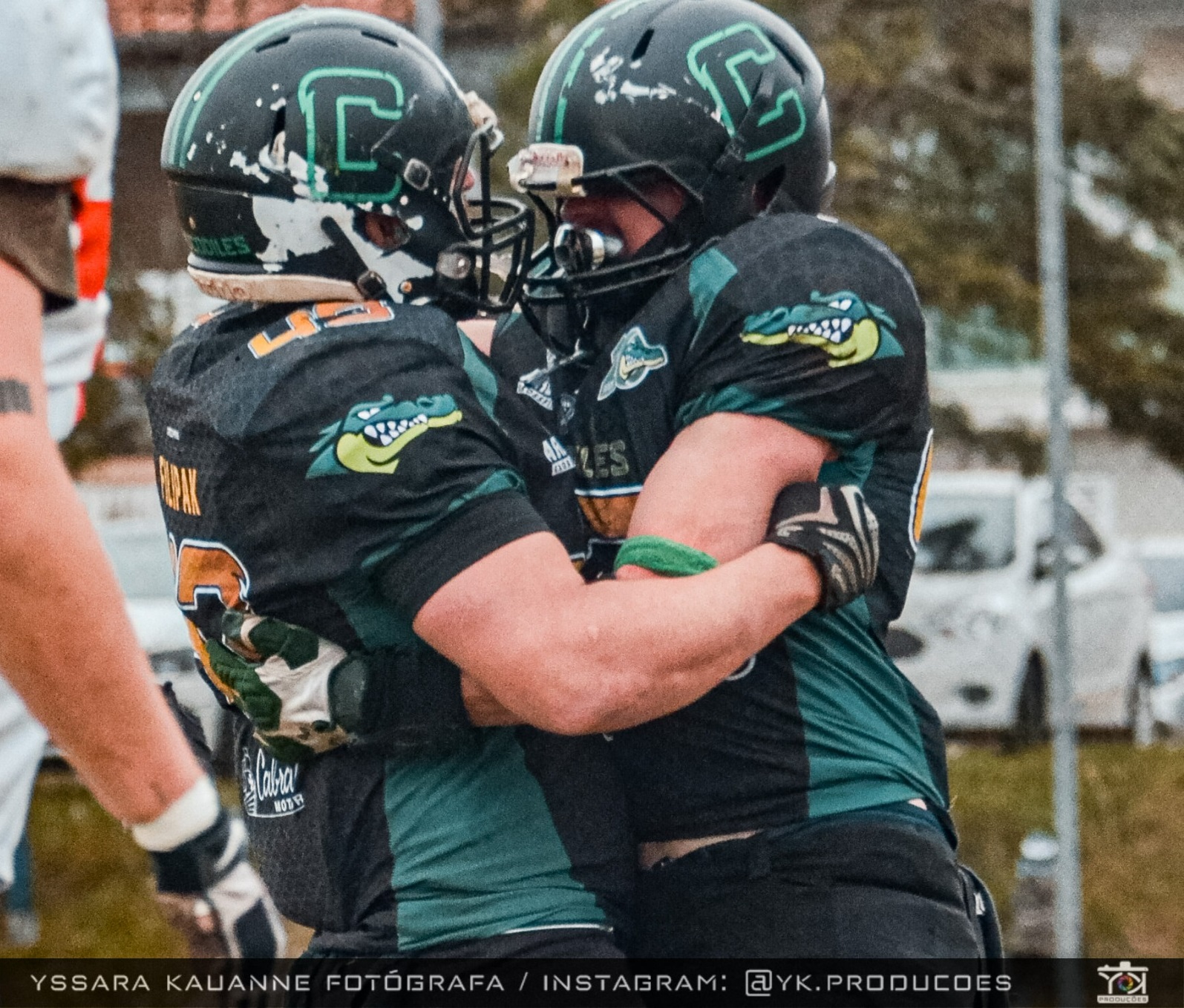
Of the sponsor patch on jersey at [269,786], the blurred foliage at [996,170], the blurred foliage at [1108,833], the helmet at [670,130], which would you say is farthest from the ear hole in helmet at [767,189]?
the blurred foliage at [1108,833]

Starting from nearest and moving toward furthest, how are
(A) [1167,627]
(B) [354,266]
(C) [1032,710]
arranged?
(B) [354,266] < (C) [1032,710] < (A) [1167,627]

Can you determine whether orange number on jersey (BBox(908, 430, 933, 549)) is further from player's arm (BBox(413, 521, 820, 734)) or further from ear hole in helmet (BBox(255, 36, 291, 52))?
ear hole in helmet (BBox(255, 36, 291, 52))

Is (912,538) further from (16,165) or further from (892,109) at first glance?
(892,109)

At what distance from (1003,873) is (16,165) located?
395cm

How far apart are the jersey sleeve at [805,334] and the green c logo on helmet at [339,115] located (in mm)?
461

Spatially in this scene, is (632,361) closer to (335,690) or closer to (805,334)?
(805,334)

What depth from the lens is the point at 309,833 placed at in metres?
2.40

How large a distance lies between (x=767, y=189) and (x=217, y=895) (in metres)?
1.28

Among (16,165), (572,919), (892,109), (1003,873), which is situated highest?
(16,165)

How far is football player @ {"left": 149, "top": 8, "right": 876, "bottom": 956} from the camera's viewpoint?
86.7 inches

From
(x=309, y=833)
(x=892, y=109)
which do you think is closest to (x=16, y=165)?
(x=309, y=833)

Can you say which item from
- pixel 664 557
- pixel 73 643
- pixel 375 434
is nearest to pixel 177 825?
pixel 73 643

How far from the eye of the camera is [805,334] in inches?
92.3

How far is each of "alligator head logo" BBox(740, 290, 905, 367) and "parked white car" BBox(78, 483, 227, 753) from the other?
13.3ft
